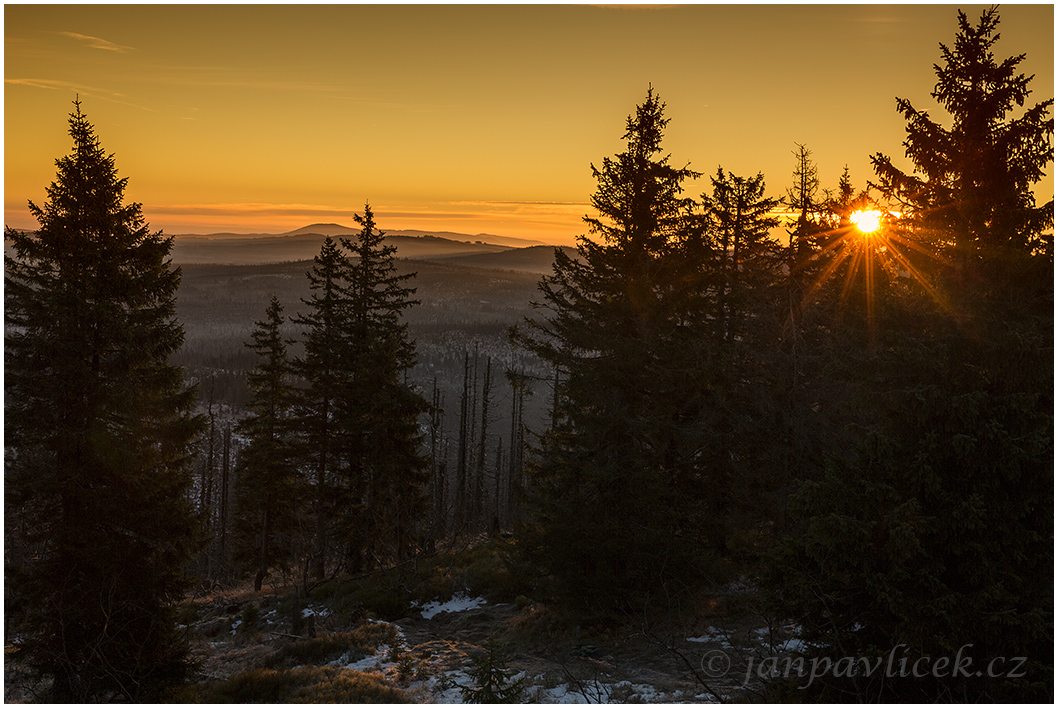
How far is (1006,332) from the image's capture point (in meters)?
8.15

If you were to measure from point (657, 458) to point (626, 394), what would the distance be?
5.66 feet

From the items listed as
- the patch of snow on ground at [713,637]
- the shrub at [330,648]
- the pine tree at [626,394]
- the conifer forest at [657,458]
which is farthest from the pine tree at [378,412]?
the patch of snow on ground at [713,637]

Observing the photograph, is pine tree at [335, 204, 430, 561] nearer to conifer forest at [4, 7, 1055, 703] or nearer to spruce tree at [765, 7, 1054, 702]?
conifer forest at [4, 7, 1055, 703]

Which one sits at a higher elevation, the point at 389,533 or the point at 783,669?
the point at 783,669

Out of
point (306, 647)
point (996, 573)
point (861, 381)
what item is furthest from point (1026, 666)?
point (306, 647)

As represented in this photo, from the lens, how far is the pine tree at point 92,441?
12.4 metres

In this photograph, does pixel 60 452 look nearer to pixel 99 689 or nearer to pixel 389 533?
pixel 99 689

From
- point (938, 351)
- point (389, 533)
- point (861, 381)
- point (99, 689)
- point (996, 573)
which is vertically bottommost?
point (389, 533)

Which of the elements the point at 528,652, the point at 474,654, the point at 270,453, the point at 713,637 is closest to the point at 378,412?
the point at 270,453

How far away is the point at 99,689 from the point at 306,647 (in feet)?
14.4

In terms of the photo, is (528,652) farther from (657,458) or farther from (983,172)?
(983,172)

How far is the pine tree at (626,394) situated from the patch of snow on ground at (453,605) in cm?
501

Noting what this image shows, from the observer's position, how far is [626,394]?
49.3 feet

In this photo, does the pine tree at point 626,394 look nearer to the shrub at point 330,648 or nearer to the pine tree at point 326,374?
the shrub at point 330,648
